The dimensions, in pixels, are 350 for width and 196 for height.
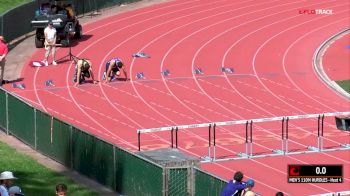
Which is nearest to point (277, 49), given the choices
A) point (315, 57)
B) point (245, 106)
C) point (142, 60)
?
point (315, 57)

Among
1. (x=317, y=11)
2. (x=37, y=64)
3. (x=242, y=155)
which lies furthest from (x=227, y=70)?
(x=317, y=11)

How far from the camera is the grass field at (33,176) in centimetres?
2439

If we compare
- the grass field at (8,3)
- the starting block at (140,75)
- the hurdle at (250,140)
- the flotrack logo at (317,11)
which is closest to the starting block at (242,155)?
the hurdle at (250,140)

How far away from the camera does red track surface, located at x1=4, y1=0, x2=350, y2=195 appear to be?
107 feet

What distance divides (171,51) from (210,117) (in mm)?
9326

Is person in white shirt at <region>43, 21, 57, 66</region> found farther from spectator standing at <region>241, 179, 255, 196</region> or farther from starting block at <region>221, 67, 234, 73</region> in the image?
spectator standing at <region>241, 179, 255, 196</region>

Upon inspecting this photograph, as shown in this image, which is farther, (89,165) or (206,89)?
(206,89)

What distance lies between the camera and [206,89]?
3891cm

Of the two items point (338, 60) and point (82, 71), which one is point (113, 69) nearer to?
point (82, 71)

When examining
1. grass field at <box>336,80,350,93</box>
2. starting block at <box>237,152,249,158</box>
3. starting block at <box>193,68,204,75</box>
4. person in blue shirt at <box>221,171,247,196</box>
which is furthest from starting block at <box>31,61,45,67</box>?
person in blue shirt at <box>221,171,247,196</box>

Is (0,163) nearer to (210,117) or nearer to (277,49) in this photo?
(210,117)

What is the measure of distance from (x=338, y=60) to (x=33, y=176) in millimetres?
21219
